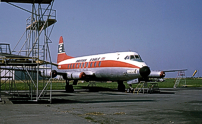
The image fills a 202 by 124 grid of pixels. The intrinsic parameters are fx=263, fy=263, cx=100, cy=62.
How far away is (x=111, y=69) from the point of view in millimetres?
26359

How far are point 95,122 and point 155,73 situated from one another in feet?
73.9

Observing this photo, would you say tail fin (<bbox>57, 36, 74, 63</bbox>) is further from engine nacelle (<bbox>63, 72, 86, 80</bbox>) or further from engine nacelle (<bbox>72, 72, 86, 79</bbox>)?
engine nacelle (<bbox>72, 72, 86, 79</bbox>)

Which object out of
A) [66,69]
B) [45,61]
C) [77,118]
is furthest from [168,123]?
[66,69]

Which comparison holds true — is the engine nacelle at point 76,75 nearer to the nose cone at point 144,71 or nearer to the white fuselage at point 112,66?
the white fuselage at point 112,66

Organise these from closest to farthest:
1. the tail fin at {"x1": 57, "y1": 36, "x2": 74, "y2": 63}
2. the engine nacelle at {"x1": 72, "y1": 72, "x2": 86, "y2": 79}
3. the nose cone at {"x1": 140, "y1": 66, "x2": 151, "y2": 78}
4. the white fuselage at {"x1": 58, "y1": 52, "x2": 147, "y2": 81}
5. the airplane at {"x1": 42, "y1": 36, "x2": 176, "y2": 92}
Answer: the nose cone at {"x1": 140, "y1": 66, "x2": 151, "y2": 78}, the airplane at {"x1": 42, "y1": 36, "x2": 176, "y2": 92}, the white fuselage at {"x1": 58, "y1": 52, "x2": 147, "y2": 81}, the engine nacelle at {"x1": 72, "y1": 72, "x2": 86, "y2": 79}, the tail fin at {"x1": 57, "y1": 36, "x2": 74, "y2": 63}

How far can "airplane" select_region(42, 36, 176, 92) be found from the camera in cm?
2423

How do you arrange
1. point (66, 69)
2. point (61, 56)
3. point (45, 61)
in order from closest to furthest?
point (45, 61)
point (66, 69)
point (61, 56)

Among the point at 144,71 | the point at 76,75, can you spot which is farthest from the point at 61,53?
the point at 144,71

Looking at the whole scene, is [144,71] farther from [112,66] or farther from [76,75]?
[76,75]

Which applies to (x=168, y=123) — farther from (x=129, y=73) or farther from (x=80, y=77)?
(x=80, y=77)

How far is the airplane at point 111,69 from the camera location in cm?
2423

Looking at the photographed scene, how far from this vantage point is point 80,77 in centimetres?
2731

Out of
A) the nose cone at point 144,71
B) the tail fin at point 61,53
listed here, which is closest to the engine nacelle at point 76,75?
the nose cone at point 144,71

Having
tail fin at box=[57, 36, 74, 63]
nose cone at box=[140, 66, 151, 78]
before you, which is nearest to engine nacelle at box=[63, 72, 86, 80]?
nose cone at box=[140, 66, 151, 78]
